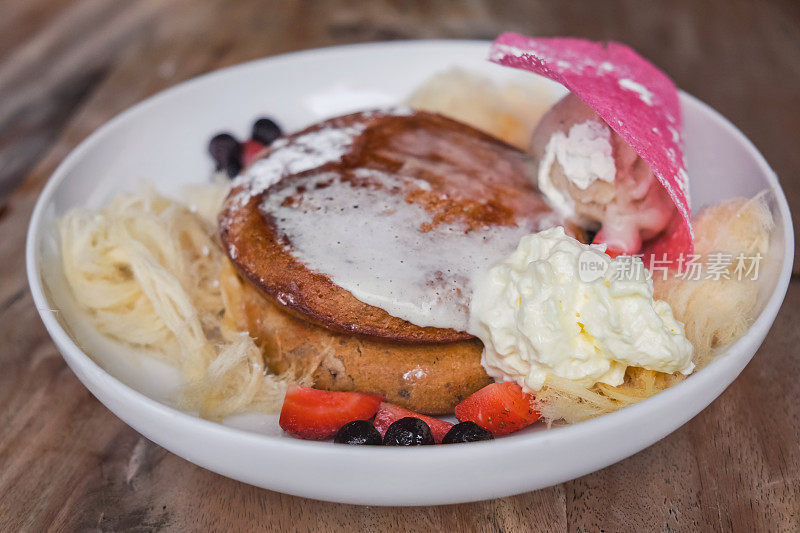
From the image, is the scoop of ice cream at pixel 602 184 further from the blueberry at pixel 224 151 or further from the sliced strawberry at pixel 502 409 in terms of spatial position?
the blueberry at pixel 224 151

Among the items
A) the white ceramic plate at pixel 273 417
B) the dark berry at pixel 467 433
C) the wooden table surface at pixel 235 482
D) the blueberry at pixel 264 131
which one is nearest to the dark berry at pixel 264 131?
the blueberry at pixel 264 131

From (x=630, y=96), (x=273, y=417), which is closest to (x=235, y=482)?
(x=273, y=417)

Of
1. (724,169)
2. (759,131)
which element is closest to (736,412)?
(724,169)

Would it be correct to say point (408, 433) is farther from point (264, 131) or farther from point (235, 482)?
point (264, 131)

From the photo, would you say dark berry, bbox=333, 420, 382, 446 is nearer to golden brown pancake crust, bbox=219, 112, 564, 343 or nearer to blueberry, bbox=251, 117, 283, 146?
golden brown pancake crust, bbox=219, 112, 564, 343

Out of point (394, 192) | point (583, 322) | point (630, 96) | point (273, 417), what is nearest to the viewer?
point (583, 322)
